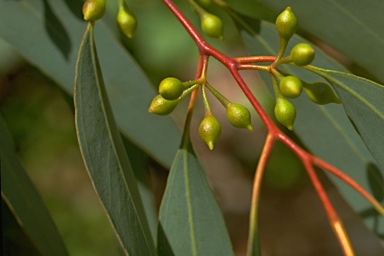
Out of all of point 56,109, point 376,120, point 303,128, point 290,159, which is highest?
point 376,120

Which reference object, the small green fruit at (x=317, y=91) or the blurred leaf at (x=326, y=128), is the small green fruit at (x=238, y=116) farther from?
the blurred leaf at (x=326, y=128)

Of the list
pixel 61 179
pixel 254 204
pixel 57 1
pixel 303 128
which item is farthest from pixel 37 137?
pixel 254 204

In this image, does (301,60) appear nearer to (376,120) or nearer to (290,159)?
(376,120)

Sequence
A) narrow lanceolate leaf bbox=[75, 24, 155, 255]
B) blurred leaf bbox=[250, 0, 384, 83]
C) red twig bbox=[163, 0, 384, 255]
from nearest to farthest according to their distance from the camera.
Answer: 1. red twig bbox=[163, 0, 384, 255]
2. narrow lanceolate leaf bbox=[75, 24, 155, 255]
3. blurred leaf bbox=[250, 0, 384, 83]

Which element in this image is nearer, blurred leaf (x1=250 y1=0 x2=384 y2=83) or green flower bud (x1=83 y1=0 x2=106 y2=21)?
green flower bud (x1=83 y1=0 x2=106 y2=21)

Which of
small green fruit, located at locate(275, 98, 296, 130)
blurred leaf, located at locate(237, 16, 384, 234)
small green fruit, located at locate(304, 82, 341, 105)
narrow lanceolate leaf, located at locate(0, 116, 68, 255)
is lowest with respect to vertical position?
narrow lanceolate leaf, located at locate(0, 116, 68, 255)

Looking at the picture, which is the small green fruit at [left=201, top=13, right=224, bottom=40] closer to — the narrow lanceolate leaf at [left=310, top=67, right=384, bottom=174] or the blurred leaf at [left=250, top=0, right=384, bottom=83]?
the blurred leaf at [left=250, top=0, right=384, bottom=83]

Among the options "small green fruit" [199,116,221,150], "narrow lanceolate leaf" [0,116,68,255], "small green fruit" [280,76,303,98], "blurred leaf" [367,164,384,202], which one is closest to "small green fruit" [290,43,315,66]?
"small green fruit" [280,76,303,98]
